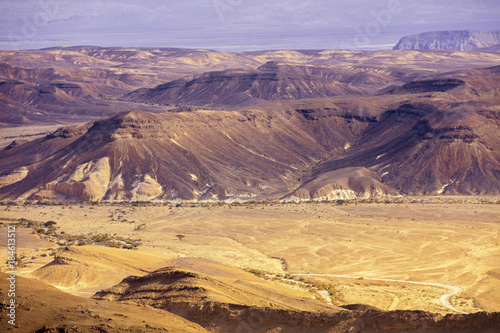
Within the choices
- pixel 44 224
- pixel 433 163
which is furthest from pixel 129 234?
pixel 433 163

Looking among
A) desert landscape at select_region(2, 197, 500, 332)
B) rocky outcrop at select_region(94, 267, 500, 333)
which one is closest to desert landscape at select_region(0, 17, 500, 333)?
rocky outcrop at select_region(94, 267, 500, 333)

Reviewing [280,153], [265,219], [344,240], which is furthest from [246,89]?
[344,240]

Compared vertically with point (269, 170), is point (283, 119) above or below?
above

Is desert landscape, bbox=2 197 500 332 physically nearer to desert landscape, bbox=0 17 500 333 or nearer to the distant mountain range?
desert landscape, bbox=0 17 500 333

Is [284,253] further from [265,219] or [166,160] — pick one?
[166,160]

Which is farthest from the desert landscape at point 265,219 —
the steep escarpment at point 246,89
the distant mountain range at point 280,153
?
the steep escarpment at point 246,89

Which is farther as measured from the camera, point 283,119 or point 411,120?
point 283,119

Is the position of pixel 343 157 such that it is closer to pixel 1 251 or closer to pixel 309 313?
pixel 1 251

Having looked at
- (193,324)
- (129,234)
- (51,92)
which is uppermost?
(51,92)
